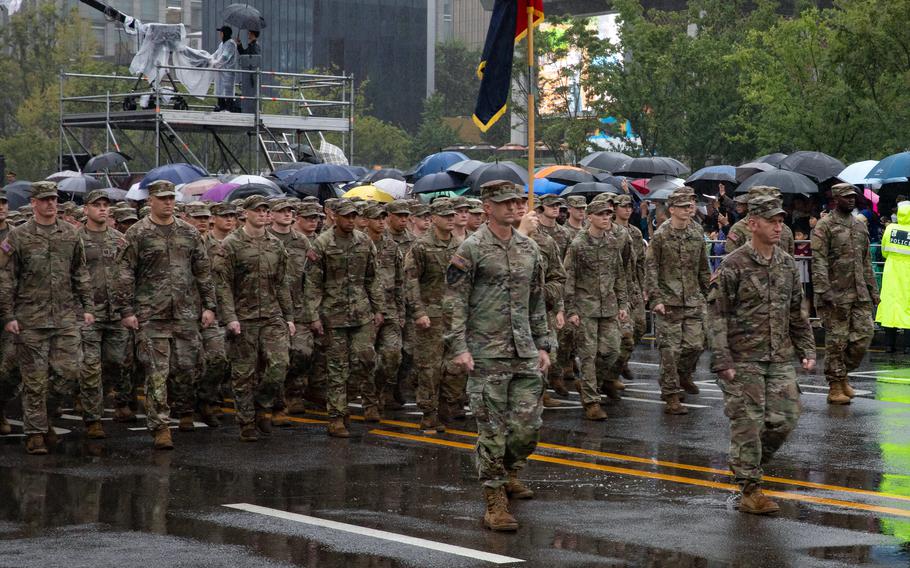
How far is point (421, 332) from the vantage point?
14625 mm

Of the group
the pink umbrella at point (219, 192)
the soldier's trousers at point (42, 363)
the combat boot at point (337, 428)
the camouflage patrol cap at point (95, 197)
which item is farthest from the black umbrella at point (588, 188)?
the soldier's trousers at point (42, 363)

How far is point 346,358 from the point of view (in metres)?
14.0

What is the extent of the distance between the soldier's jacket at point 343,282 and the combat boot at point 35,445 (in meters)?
2.76

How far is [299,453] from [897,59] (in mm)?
20490

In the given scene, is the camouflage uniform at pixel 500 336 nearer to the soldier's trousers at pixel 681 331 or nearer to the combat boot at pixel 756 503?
the combat boot at pixel 756 503

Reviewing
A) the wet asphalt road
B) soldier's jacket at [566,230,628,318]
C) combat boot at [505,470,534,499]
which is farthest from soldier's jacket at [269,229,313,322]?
→ combat boot at [505,470,534,499]

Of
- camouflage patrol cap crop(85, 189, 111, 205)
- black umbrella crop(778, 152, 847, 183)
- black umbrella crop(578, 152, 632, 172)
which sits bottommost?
camouflage patrol cap crop(85, 189, 111, 205)

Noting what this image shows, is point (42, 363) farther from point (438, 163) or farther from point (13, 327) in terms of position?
point (438, 163)

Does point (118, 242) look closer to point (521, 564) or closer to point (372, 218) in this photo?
point (372, 218)

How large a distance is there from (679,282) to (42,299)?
652 centimetres

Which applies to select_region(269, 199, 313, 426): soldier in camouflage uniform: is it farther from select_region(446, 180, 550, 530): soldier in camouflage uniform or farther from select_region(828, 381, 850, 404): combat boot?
select_region(828, 381, 850, 404): combat boot

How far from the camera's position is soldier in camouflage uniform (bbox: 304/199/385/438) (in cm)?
1404

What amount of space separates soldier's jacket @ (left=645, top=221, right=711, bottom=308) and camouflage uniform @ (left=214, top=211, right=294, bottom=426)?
→ 156 inches

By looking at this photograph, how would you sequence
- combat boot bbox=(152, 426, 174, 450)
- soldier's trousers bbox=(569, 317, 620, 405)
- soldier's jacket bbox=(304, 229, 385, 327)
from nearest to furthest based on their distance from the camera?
combat boot bbox=(152, 426, 174, 450), soldier's jacket bbox=(304, 229, 385, 327), soldier's trousers bbox=(569, 317, 620, 405)
